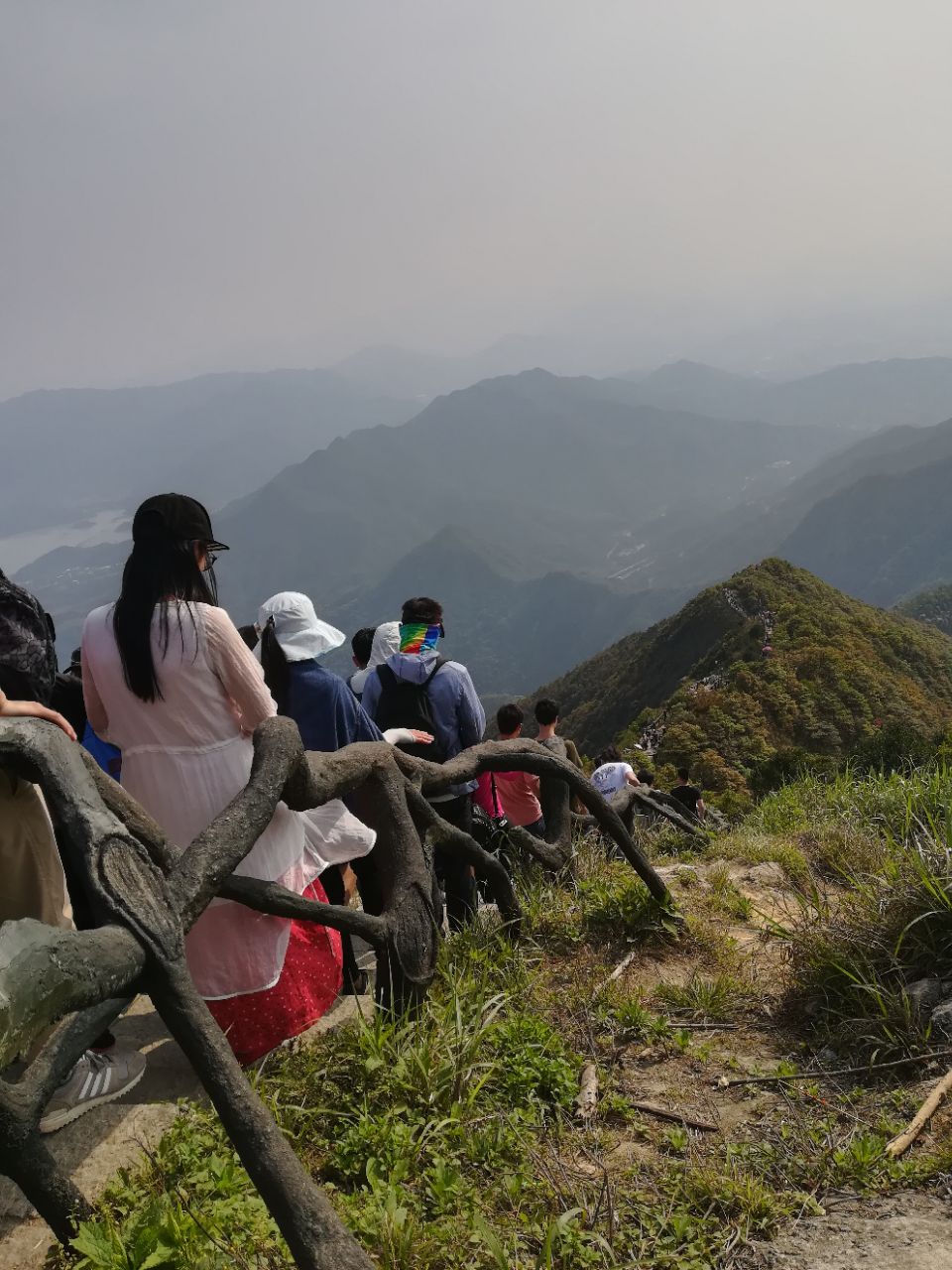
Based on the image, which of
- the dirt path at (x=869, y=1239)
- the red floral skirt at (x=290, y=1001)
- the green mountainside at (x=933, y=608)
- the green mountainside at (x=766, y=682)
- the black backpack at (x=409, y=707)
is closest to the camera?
the dirt path at (x=869, y=1239)

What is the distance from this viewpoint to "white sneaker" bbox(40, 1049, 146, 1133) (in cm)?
285

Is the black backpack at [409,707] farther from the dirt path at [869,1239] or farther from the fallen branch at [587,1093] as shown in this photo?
the dirt path at [869,1239]

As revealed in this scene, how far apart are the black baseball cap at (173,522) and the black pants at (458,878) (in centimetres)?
194

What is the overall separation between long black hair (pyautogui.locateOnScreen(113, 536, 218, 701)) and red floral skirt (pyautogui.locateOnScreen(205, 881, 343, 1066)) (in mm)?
1041

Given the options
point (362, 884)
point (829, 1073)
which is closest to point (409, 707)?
point (362, 884)

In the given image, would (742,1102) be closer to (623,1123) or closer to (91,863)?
(623,1123)

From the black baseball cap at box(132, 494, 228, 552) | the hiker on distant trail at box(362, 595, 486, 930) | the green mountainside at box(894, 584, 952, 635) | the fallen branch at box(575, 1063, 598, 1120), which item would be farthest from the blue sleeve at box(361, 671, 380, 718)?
the green mountainside at box(894, 584, 952, 635)

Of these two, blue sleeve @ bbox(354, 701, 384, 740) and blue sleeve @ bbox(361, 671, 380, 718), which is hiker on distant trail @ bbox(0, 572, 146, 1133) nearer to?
blue sleeve @ bbox(354, 701, 384, 740)

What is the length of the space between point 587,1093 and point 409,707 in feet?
7.03

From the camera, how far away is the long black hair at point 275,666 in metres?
3.84

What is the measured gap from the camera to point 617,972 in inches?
140

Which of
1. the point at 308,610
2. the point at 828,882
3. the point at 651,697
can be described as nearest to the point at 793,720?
the point at 651,697

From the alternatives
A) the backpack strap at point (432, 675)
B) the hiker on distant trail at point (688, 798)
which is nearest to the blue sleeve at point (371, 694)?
the backpack strap at point (432, 675)

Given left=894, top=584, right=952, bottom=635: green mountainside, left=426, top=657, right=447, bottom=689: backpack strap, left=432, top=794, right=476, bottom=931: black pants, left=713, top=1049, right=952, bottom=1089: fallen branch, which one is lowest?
left=894, top=584, right=952, bottom=635: green mountainside
